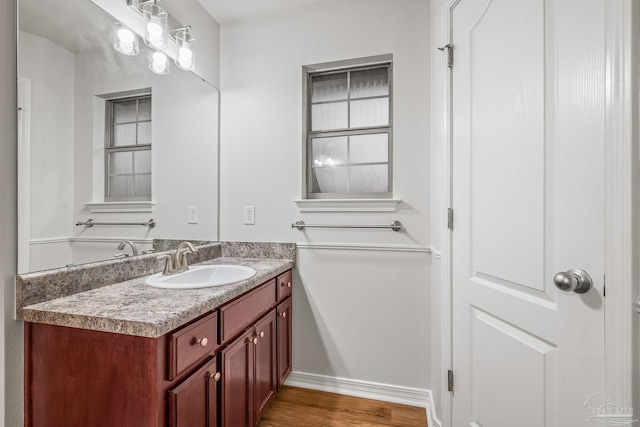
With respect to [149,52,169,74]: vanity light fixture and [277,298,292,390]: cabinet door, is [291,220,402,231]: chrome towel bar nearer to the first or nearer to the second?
[277,298,292,390]: cabinet door

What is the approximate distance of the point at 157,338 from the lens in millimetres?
940

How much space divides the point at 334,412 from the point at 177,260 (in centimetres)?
128

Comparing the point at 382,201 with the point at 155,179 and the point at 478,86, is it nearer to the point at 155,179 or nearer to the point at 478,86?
the point at 478,86

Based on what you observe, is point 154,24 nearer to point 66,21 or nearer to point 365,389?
point 66,21

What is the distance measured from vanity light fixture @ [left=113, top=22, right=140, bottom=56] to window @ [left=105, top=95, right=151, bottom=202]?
223 mm

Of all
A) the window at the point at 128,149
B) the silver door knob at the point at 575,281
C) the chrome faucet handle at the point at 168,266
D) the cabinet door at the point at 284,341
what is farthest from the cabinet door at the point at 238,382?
the silver door knob at the point at 575,281

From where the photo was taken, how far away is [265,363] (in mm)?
1674

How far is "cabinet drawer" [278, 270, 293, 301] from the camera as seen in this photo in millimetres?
1867

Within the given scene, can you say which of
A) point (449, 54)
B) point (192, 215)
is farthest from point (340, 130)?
point (192, 215)

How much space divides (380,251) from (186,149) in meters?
1.41

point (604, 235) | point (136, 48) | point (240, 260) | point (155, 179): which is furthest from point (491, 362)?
point (136, 48)

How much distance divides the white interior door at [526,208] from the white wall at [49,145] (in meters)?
1.70

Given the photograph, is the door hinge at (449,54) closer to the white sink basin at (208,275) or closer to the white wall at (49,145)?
the white sink basin at (208,275)

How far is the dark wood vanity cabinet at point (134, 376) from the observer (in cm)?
95
